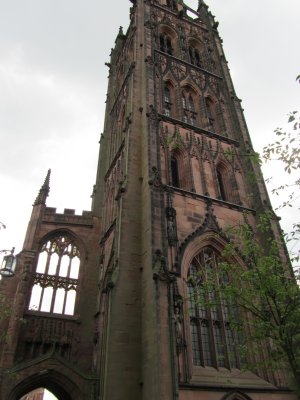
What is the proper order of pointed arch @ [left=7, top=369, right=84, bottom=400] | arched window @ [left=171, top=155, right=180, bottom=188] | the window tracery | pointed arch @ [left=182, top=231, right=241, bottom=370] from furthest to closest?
the window tracery, arched window @ [left=171, top=155, right=180, bottom=188], pointed arch @ [left=7, top=369, right=84, bottom=400], pointed arch @ [left=182, top=231, right=241, bottom=370]

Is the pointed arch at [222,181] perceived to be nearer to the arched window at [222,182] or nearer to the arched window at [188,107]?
the arched window at [222,182]

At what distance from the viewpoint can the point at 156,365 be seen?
1052 centimetres

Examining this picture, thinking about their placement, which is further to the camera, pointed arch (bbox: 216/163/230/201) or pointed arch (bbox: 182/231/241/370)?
pointed arch (bbox: 216/163/230/201)

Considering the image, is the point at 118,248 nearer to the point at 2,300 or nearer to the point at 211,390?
the point at 2,300

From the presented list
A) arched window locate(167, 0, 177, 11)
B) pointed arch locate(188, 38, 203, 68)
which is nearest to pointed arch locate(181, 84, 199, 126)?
pointed arch locate(188, 38, 203, 68)

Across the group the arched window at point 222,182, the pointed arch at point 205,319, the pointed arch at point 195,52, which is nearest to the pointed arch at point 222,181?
the arched window at point 222,182

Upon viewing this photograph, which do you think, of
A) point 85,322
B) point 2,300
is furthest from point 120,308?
point 85,322

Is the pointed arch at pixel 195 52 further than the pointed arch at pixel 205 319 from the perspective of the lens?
Yes

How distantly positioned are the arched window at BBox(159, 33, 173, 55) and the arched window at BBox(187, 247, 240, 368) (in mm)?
18001

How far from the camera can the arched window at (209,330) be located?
41.9 feet

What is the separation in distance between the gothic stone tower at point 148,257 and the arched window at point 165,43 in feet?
4.63

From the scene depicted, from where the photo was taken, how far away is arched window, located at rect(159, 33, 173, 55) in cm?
2668

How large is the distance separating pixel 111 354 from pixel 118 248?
3.90 meters

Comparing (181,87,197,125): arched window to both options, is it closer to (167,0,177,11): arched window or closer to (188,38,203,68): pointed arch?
(188,38,203,68): pointed arch
